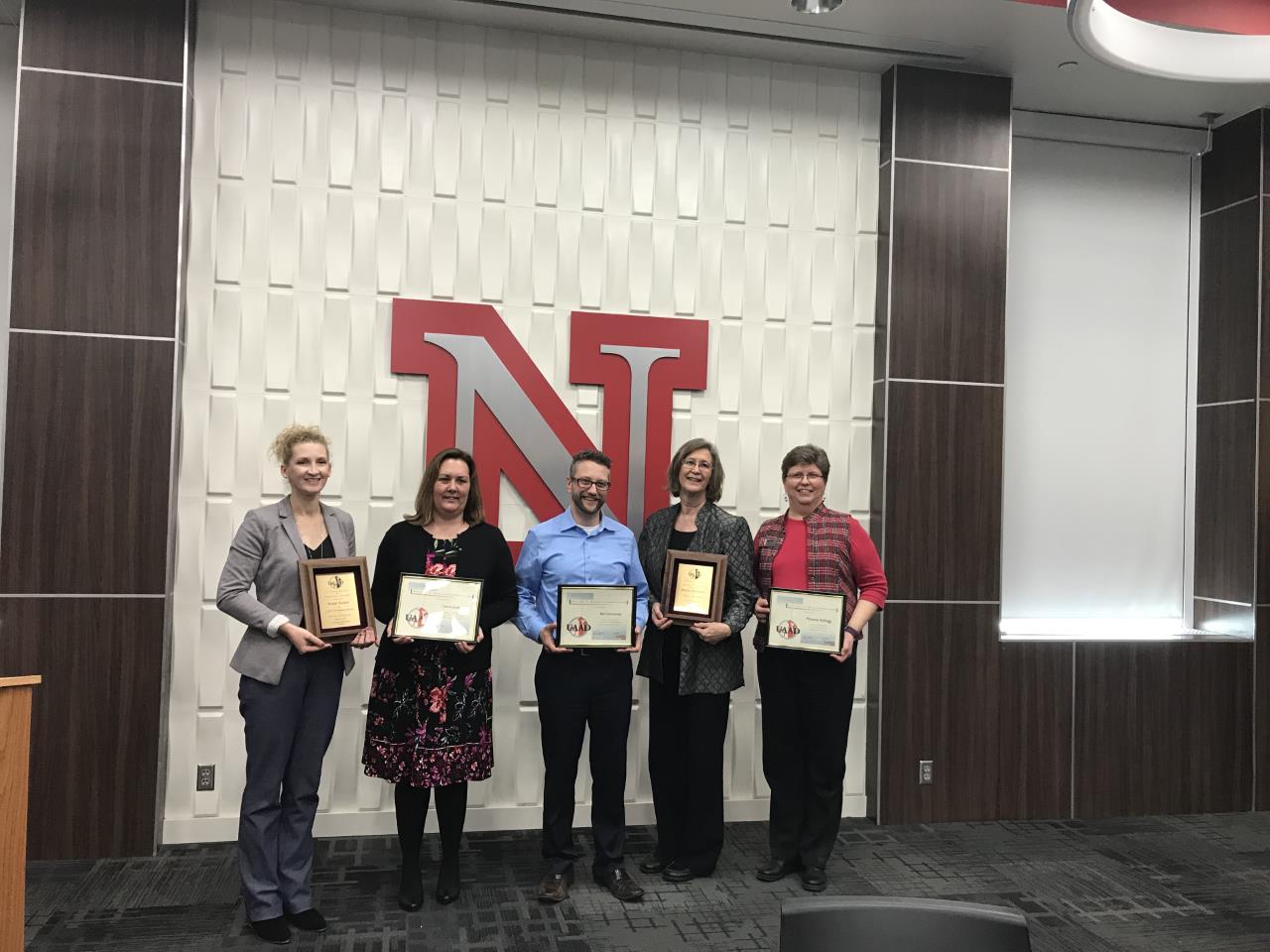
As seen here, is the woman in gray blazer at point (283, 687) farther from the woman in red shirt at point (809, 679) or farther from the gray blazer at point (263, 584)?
the woman in red shirt at point (809, 679)

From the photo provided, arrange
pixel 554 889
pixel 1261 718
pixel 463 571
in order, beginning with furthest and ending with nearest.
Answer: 1. pixel 1261 718
2. pixel 554 889
3. pixel 463 571

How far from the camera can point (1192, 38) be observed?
152 inches

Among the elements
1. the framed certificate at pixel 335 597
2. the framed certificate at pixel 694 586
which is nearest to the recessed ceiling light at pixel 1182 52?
the framed certificate at pixel 694 586

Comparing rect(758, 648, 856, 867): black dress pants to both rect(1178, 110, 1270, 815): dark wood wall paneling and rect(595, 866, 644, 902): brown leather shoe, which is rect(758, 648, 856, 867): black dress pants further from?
rect(1178, 110, 1270, 815): dark wood wall paneling

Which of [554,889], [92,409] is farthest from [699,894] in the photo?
[92,409]

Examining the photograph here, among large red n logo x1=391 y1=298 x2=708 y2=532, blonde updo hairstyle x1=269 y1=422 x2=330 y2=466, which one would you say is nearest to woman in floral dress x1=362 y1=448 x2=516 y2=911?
blonde updo hairstyle x1=269 y1=422 x2=330 y2=466

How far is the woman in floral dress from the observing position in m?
3.29

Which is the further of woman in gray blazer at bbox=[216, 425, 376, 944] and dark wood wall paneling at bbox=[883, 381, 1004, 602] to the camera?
dark wood wall paneling at bbox=[883, 381, 1004, 602]

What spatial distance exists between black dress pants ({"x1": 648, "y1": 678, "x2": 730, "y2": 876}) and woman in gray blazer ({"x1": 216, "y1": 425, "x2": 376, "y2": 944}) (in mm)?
1223

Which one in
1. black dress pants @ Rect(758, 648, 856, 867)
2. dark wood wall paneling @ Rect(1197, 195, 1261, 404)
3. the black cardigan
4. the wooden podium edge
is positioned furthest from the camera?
dark wood wall paneling @ Rect(1197, 195, 1261, 404)

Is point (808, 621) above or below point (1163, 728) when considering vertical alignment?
above

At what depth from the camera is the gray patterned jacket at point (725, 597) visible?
143 inches

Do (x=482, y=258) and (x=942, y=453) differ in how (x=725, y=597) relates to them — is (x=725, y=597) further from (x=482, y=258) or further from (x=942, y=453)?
(x=482, y=258)

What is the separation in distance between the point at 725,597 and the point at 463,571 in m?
1.04
